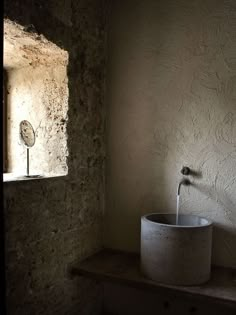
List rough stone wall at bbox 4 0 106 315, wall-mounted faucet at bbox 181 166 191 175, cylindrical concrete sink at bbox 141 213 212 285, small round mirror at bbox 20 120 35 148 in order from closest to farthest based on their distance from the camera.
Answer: rough stone wall at bbox 4 0 106 315, cylindrical concrete sink at bbox 141 213 212 285, small round mirror at bbox 20 120 35 148, wall-mounted faucet at bbox 181 166 191 175

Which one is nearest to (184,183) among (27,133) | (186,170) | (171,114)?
(186,170)

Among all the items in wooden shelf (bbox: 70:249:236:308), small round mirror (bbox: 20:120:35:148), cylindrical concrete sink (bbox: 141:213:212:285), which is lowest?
wooden shelf (bbox: 70:249:236:308)

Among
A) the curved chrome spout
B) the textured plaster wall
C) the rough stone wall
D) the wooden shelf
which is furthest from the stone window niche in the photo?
the curved chrome spout

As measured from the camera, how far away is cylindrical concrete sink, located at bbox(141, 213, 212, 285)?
137cm

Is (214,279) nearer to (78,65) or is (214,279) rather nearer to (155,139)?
(155,139)

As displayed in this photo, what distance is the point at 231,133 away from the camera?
62.6 inches

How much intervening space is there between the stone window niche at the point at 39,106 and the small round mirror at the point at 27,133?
0.09 metres

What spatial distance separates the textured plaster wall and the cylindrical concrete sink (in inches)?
10.7

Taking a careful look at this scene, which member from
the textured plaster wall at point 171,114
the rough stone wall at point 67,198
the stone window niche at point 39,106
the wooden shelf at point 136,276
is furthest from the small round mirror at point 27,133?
the wooden shelf at point 136,276

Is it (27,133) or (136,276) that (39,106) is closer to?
(27,133)

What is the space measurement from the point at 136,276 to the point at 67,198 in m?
0.53

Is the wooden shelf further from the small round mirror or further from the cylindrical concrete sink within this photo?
the small round mirror

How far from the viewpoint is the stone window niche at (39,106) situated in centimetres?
156

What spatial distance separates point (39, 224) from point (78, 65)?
2.86 feet
